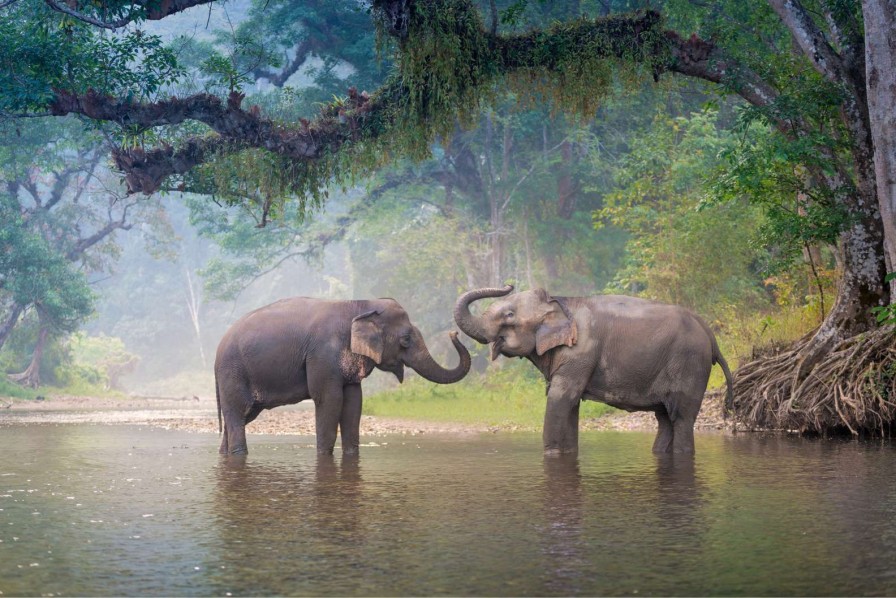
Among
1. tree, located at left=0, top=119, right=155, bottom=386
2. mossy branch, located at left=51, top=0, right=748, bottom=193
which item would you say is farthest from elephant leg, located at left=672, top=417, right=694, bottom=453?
tree, located at left=0, top=119, right=155, bottom=386

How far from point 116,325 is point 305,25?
55410 mm

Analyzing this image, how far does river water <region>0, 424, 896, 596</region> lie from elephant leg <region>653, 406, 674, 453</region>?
0.48 metres

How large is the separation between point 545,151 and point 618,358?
83.2ft

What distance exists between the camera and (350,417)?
1369 cm

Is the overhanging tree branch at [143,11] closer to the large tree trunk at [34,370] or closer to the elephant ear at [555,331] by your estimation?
the elephant ear at [555,331]

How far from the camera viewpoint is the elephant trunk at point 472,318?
13734 millimetres

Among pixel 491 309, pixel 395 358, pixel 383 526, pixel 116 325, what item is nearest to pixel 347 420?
pixel 395 358

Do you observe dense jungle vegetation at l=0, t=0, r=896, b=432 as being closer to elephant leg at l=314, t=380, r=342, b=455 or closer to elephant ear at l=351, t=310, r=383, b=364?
elephant ear at l=351, t=310, r=383, b=364

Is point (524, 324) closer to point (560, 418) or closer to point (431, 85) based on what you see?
point (560, 418)

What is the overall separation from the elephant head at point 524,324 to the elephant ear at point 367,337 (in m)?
1.04

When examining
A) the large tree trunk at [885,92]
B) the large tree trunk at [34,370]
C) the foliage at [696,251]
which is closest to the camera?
the large tree trunk at [885,92]

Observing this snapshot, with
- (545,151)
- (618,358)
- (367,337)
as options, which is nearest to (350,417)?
(367,337)

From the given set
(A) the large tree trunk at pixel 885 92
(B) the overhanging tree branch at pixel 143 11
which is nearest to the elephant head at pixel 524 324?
(A) the large tree trunk at pixel 885 92

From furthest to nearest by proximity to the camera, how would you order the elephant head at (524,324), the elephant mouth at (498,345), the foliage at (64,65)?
the foliage at (64,65), the elephant mouth at (498,345), the elephant head at (524,324)
